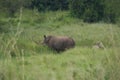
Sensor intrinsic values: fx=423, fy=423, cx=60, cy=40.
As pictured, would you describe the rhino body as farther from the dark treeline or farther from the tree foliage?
the tree foliage

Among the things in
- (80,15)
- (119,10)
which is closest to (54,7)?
(80,15)

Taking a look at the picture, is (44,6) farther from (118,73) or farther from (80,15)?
(118,73)

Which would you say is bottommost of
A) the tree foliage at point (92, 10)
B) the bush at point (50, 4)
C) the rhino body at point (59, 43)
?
the bush at point (50, 4)

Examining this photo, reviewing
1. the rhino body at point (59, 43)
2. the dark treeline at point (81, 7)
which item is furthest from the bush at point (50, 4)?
the rhino body at point (59, 43)

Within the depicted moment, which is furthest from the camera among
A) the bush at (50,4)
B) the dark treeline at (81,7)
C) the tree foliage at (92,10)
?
the bush at (50,4)

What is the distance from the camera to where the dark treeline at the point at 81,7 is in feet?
72.5

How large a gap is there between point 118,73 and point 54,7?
3543 cm

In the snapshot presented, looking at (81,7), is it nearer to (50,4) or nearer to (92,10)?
(92,10)

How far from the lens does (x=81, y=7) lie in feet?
112

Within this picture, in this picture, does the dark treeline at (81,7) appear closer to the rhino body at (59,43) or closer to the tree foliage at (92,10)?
the tree foliage at (92,10)

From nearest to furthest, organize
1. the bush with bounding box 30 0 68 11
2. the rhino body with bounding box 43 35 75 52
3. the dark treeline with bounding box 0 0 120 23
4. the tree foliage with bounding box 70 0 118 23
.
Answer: the rhino body with bounding box 43 35 75 52 → the dark treeline with bounding box 0 0 120 23 → the tree foliage with bounding box 70 0 118 23 → the bush with bounding box 30 0 68 11

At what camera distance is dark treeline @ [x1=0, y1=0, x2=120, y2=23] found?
72.5 feet

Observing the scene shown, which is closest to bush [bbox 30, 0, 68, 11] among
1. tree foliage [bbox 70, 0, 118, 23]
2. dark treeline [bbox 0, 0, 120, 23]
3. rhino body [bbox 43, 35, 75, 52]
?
dark treeline [bbox 0, 0, 120, 23]

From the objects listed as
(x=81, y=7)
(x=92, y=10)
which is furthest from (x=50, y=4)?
(x=92, y=10)
